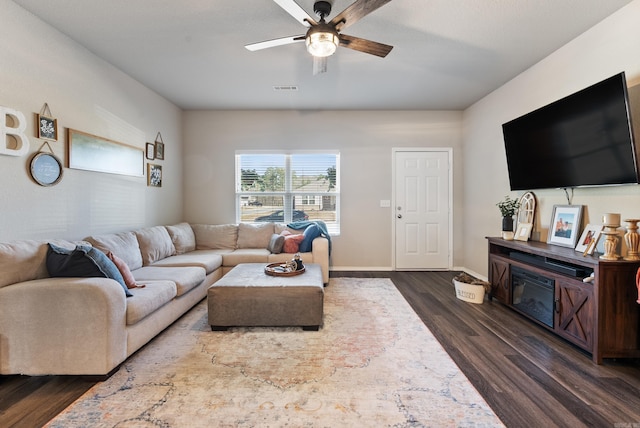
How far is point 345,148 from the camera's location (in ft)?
15.6

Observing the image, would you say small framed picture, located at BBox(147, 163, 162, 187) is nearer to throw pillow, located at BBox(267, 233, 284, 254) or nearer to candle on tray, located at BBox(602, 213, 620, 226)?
throw pillow, located at BBox(267, 233, 284, 254)

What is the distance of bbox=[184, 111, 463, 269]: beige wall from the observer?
4738mm

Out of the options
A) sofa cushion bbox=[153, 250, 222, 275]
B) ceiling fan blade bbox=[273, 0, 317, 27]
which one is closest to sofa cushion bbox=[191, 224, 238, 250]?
sofa cushion bbox=[153, 250, 222, 275]

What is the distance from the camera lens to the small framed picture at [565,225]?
2588 millimetres

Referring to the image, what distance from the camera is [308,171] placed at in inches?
190

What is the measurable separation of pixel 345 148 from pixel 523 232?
109 inches

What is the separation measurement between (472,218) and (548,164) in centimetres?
174

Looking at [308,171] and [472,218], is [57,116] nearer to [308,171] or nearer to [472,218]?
[308,171]

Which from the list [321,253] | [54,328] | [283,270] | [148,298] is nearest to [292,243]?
[321,253]

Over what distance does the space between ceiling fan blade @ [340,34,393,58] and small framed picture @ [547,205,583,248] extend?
7.48 feet

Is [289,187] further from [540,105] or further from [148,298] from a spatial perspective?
[540,105]

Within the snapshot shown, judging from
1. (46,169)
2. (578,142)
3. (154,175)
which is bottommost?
(46,169)

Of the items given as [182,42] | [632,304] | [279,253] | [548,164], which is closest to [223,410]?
[279,253]

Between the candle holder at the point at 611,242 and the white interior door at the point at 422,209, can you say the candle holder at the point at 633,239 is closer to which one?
the candle holder at the point at 611,242
